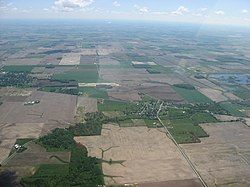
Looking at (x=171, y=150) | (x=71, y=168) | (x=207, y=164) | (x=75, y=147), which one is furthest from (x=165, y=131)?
(x=71, y=168)

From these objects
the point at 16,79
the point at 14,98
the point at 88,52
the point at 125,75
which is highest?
the point at 14,98

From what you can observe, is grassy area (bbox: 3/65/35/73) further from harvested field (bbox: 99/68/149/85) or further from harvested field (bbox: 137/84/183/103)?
harvested field (bbox: 137/84/183/103)

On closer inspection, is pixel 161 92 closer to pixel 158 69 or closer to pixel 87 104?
pixel 87 104

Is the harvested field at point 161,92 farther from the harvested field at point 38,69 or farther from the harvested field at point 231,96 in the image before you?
the harvested field at point 38,69

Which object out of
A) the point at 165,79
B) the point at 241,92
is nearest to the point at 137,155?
the point at 241,92

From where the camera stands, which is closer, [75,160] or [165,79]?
[75,160]

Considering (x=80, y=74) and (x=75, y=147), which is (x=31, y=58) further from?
(x=75, y=147)

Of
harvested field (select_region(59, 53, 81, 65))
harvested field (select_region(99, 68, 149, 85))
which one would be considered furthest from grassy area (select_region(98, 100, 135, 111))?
harvested field (select_region(59, 53, 81, 65))
